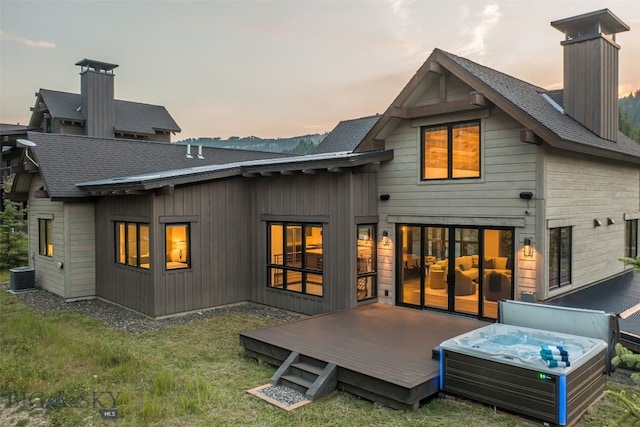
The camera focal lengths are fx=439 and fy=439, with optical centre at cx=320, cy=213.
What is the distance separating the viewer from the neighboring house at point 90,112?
23234 millimetres

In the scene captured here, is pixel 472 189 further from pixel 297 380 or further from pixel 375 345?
pixel 297 380

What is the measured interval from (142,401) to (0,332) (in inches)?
197

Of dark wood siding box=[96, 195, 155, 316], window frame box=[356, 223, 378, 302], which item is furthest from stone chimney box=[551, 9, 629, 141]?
dark wood siding box=[96, 195, 155, 316]

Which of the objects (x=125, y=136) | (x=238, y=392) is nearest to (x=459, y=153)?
(x=238, y=392)

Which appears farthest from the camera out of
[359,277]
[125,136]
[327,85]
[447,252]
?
[125,136]

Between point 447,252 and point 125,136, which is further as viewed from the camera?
point 125,136

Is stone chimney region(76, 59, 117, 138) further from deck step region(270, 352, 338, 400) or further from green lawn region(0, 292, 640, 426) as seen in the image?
deck step region(270, 352, 338, 400)

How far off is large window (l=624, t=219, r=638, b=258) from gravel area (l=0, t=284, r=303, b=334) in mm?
8348

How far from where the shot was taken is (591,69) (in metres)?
9.18

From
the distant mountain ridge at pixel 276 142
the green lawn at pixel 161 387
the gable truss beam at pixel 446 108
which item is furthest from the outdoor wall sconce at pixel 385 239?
the distant mountain ridge at pixel 276 142

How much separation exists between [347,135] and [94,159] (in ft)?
28.3

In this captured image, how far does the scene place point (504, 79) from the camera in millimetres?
9016

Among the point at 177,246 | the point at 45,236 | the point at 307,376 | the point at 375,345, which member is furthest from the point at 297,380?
the point at 45,236

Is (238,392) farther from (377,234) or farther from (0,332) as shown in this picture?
(0,332)
